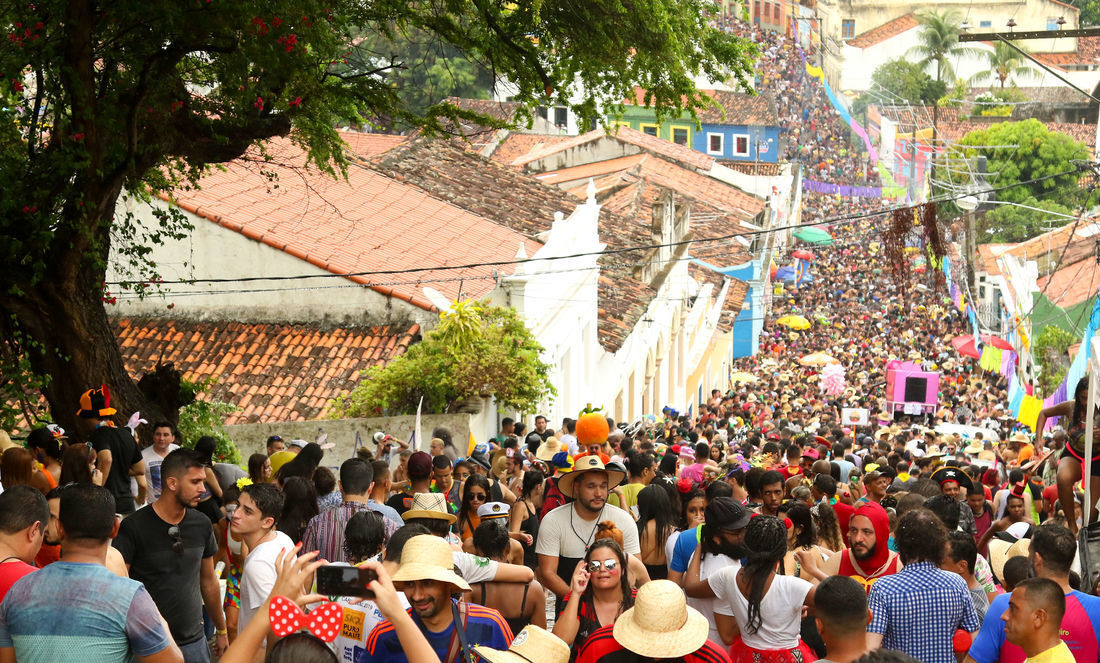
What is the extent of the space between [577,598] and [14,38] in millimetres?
7179

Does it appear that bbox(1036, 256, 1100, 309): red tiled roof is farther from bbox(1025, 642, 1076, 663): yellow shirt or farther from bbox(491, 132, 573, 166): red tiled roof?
bbox(1025, 642, 1076, 663): yellow shirt

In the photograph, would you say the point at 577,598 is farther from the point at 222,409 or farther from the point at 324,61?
the point at 222,409

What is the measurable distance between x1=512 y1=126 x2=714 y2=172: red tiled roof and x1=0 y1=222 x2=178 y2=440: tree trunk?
3203 centimetres

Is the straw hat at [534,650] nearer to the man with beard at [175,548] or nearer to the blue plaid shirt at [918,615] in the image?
the blue plaid shirt at [918,615]

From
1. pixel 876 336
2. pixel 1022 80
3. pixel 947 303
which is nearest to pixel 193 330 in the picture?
pixel 876 336

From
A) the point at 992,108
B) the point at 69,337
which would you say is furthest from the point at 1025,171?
the point at 69,337

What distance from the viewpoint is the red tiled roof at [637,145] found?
45969 millimetres

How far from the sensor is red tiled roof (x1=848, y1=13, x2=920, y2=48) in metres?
108

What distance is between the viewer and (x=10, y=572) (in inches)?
189

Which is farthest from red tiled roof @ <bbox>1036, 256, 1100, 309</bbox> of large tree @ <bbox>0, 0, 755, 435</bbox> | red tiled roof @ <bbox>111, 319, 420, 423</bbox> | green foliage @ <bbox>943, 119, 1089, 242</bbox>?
large tree @ <bbox>0, 0, 755, 435</bbox>

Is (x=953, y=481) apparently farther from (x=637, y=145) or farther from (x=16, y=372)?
(x=637, y=145)

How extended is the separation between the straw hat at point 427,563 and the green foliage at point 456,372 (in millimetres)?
12580

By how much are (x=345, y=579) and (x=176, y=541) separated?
2296mm

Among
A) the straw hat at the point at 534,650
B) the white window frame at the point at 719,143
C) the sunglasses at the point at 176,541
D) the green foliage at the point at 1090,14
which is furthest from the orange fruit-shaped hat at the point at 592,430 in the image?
the green foliage at the point at 1090,14
